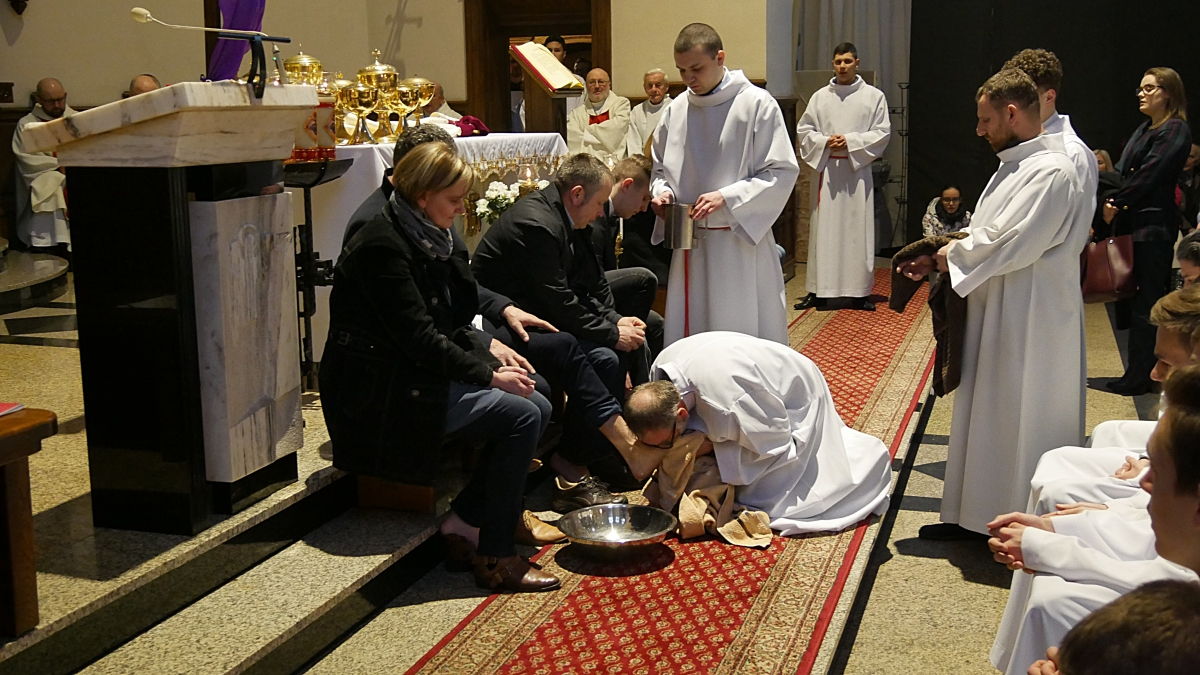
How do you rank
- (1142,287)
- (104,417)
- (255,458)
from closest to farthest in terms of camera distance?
(104,417)
(255,458)
(1142,287)

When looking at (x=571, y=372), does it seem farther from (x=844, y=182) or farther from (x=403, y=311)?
(x=844, y=182)

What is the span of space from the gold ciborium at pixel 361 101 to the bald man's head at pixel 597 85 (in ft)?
14.1

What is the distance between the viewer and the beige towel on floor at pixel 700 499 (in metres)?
4.41

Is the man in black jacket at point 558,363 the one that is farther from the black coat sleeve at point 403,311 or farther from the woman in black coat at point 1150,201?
the woman in black coat at point 1150,201

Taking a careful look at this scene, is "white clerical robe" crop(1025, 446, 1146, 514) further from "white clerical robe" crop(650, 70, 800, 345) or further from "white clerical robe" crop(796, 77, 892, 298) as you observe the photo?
"white clerical robe" crop(796, 77, 892, 298)

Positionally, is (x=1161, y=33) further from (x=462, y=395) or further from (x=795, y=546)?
(x=462, y=395)

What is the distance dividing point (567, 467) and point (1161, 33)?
28.3 ft

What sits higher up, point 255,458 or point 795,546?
point 255,458

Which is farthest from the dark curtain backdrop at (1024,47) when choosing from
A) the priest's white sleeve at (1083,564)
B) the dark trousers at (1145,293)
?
the priest's white sleeve at (1083,564)

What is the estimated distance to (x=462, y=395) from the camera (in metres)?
3.88

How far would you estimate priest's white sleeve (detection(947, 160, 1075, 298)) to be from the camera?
13.9ft

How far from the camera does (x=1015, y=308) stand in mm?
4422

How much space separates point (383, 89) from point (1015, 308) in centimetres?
333

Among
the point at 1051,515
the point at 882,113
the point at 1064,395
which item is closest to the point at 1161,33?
the point at 882,113
